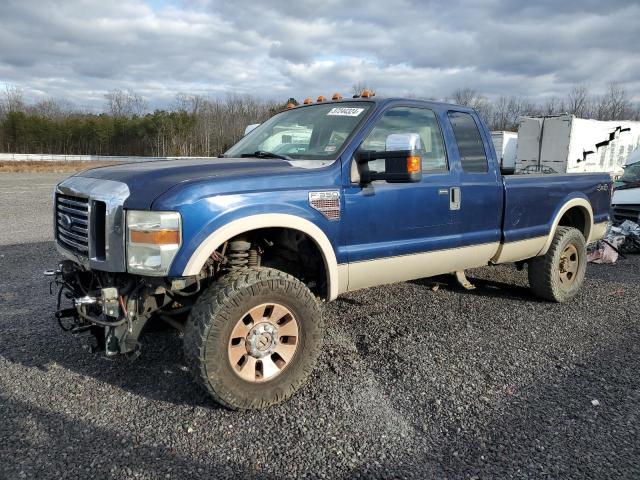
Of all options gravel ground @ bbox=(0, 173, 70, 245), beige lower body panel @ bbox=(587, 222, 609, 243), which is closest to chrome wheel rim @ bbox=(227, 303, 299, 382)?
beige lower body panel @ bbox=(587, 222, 609, 243)

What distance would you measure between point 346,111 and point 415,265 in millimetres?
1408

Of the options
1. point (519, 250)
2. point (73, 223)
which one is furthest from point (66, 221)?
point (519, 250)

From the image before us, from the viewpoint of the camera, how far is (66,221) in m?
3.38

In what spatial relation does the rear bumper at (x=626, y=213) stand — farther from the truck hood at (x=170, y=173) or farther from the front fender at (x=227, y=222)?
the truck hood at (x=170, y=173)

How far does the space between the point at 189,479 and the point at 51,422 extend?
3.49 ft

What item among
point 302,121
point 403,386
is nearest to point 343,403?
point 403,386

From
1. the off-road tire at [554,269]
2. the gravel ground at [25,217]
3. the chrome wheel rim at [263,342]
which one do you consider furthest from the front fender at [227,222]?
the gravel ground at [25,217]

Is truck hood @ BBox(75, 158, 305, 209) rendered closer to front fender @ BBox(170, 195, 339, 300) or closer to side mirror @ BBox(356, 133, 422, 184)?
front fender @ BBox(170, 195, 339, 300)

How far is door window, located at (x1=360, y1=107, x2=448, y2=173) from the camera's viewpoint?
3.90m

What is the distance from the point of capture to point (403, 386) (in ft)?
11.5

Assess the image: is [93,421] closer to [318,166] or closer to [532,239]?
[318,166]

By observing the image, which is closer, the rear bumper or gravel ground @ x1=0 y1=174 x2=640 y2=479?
gravel ground @ x1=0 y1=174 x2=640 y2=479

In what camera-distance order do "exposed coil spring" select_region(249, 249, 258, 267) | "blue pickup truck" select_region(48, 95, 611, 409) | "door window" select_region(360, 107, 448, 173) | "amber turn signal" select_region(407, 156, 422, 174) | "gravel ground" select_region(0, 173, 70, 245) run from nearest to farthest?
"blue pickup truck" select_region(48, 95, 611, 409) < "amber turn signal" select_region(407, 156, 422, 174) < "exposed coil spring" select_region(249, 249, 258, 267) < "door window" select_region(360, 107, 448, 173) < "gravel ground" select_region(0, 173, 70, 245)

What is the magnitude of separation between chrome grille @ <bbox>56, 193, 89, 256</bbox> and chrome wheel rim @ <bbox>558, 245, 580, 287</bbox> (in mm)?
4800
